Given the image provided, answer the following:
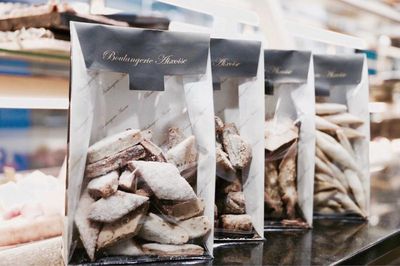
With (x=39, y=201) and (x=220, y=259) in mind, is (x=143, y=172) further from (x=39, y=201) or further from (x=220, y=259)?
(x=39, y=201)

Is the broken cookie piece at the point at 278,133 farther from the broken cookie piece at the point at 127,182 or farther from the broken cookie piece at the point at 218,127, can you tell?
the broken cookie piece at the point at 127,182

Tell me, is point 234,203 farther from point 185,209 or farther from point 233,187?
point 185,209

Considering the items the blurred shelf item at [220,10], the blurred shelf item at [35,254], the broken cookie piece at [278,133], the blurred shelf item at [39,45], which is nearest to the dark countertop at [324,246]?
the broken cookie piece at [278,133]

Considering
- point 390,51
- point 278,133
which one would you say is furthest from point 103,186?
point 390,51

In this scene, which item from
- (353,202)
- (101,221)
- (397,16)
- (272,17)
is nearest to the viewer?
(101,221)

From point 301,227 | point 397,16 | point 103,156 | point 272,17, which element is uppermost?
point 397,16

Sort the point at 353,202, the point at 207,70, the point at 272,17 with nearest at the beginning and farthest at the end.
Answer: the point at 207,70
the point at 353,202
the point at 272,17

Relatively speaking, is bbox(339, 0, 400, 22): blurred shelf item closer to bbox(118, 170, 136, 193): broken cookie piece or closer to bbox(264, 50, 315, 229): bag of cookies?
bbox(264, 50, 315, 229): bag of cookies

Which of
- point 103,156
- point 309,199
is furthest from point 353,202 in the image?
point 103,156
